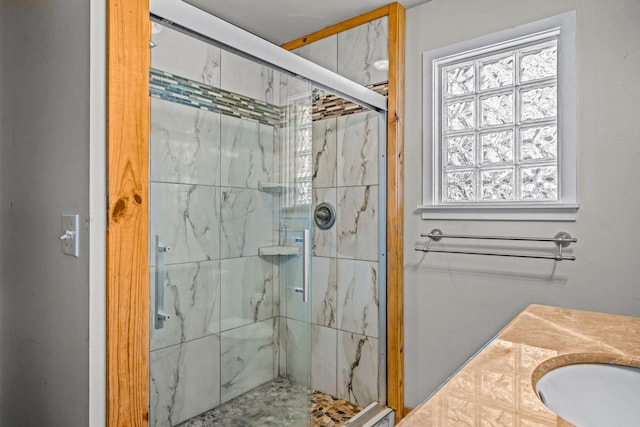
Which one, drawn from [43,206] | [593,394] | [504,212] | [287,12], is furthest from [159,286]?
[287,12]

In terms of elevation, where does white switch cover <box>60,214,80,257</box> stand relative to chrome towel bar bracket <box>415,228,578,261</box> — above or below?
above

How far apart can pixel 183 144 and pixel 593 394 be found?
127 cm

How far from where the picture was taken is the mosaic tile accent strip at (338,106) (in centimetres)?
211

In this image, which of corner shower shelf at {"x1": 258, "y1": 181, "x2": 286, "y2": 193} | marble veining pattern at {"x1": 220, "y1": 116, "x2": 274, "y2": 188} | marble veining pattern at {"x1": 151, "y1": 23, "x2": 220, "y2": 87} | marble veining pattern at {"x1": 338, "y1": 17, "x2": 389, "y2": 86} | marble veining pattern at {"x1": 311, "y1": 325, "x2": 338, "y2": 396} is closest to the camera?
marble veining pattern at {"x1": 151, "y1": 23, "x2": 220, "y2": 87}

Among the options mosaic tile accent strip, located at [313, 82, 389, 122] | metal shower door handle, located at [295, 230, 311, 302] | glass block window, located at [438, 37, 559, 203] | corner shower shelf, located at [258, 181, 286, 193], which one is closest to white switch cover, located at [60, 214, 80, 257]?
corner shower shelf, located at [258, 181, 286, 193]

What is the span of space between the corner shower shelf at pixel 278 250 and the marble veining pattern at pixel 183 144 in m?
0.34

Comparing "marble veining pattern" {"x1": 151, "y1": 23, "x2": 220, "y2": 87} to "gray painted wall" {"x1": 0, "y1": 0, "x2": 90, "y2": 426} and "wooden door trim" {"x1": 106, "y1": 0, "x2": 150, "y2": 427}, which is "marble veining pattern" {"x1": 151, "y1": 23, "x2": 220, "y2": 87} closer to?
"wooden door trim" {"x1": 106, "y1": 0, "x2": 150, "y2": 427}

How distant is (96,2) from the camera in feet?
3.46

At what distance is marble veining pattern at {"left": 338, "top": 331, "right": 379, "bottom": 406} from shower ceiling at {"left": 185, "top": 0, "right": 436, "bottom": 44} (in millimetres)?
1849

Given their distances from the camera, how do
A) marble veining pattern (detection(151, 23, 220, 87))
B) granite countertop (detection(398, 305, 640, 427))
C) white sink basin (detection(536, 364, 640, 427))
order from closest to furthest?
granite countertop (detection(398, 305, 640, 427))
white sink basin (detection(536, 364, 640, 427))
marble veining pattern (detection(151, 23, 220, 87))

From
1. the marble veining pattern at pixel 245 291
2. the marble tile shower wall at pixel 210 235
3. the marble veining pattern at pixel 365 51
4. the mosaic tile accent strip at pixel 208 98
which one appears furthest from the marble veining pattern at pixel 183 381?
the marble veining pattern at pixel 365 51

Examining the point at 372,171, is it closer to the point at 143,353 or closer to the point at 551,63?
the point at 551,63

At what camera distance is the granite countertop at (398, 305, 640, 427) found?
592mm

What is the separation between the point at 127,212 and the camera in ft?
3.62
